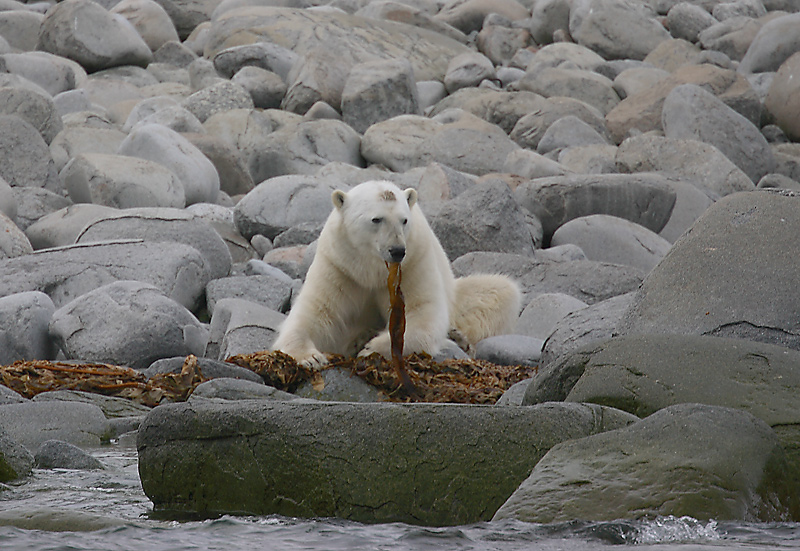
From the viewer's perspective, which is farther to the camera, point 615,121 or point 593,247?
point 615,121

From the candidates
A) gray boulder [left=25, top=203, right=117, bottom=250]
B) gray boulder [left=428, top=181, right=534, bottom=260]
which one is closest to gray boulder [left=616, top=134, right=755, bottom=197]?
gray boulder [left=428, top=181, right=534, bottom=260]

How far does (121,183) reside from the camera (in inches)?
451

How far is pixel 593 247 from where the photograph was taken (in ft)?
34.5

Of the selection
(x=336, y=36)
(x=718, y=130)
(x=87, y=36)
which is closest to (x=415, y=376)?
(x=718, y=130)

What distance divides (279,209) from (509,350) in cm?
497

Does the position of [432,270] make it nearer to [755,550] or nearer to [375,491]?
[375,491]

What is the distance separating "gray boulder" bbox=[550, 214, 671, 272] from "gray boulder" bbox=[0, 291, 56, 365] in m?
5.51

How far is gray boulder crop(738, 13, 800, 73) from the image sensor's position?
20625mm

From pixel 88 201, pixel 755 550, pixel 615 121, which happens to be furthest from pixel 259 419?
pixel 615 121

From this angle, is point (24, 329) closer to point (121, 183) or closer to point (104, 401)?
point (104, 401)

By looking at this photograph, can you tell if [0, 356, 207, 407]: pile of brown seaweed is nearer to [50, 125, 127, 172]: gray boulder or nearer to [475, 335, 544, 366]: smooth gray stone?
[475, 335, 544, 366]: smooth gray stone

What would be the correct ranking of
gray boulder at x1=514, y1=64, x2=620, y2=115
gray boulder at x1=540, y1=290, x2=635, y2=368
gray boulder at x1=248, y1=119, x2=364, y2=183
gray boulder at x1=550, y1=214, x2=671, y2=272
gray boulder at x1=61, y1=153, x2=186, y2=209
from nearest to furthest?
gray boulder at x1=540, y1=290, x2=635, y2=368, gray boulder at x1=550, y1=214, x2=671, y2=272, gray boulder at x1=61, y1=153, x2=186, y2=209, gray boulder at x1=248, y1=119, x2=364, y2=183, gray boulder at x1=514, y1=64, x2=620, y2=115

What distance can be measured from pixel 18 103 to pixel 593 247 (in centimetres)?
826

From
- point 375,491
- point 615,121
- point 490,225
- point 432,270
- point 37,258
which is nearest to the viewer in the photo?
point 375,491
